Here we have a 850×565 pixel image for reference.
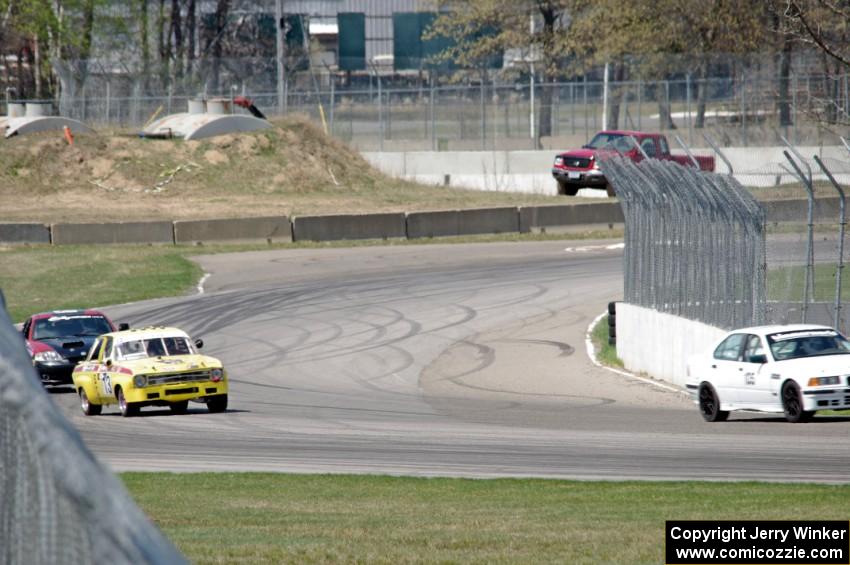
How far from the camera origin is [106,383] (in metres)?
19.3

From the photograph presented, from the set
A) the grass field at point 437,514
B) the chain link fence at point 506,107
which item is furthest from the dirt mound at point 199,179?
the grass field at point 437,514

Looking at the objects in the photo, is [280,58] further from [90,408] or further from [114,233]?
[90,408]

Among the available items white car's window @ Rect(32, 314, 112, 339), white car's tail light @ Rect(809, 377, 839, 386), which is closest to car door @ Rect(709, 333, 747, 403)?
white car's tail light @ Rect(809, 377, 839, 386)

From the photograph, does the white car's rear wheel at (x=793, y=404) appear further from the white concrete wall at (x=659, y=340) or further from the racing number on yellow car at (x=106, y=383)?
the racing number on yellow car at (x=106, y=383)

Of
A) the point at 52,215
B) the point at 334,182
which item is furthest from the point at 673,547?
the point at 334,182

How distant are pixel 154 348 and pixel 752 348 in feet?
28.3

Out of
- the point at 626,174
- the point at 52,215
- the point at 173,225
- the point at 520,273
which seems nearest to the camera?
the point at 626,174

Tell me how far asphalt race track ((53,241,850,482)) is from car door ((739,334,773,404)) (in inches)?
14.0

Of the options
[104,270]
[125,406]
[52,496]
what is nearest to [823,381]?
[125,406]

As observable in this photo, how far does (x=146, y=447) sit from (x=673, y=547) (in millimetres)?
9301

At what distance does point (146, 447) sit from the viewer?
1576cm

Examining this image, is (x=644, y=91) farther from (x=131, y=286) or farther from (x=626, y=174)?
(x=626, y=174)

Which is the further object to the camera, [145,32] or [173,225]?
[145,32]

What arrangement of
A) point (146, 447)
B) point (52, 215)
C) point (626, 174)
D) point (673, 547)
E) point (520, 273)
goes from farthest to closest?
Result: point (52, 215) → point (520, 273) → point (626, 174) → point (146, 447) → point (673, 547)
